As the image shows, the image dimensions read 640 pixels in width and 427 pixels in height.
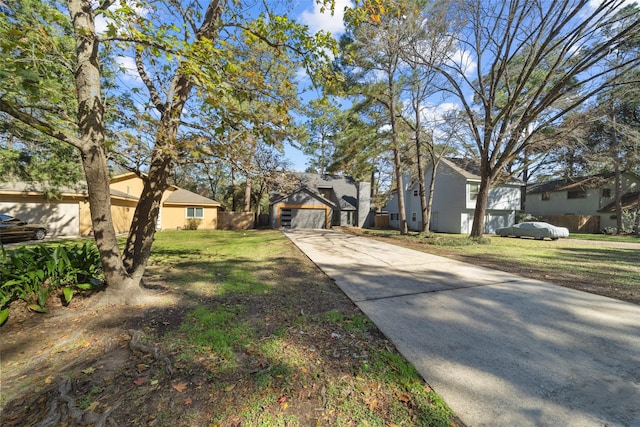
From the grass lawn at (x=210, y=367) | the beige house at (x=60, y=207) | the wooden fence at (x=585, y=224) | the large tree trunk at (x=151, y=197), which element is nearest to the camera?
the grass lawn at (x=210, y=367)

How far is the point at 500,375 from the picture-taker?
2.41 metres

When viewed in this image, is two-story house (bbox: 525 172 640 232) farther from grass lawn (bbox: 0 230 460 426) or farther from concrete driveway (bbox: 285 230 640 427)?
grass lawn (bbox: 0 230 460 426)

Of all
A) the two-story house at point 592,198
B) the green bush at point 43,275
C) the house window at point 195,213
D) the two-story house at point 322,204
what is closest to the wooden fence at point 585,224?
the two-story house at point 592,198

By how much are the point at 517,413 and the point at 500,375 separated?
487 mm

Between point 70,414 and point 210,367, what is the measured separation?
3.20 feet

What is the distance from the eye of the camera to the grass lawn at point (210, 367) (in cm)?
192

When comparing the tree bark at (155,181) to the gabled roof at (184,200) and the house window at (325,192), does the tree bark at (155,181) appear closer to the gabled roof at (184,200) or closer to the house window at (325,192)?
the gabled roof at (184,200)

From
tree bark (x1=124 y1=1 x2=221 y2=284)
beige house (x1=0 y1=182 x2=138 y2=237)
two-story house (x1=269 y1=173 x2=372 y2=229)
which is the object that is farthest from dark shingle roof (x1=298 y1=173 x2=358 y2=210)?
tree bark (x1=124 y1=1 x2=221 y2=284)

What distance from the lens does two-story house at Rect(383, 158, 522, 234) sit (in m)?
20.0

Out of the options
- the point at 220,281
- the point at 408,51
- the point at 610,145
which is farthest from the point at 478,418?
the point at 610,145

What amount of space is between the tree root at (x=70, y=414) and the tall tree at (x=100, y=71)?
234 centimetres

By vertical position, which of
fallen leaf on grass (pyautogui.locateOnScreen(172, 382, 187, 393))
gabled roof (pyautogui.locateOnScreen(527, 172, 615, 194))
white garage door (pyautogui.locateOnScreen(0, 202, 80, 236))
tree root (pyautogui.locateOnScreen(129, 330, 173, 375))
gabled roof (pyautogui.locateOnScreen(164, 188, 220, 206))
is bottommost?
fallen leaf on grass (pyautogui.locateOnScreen(172, 382, 187, 393))

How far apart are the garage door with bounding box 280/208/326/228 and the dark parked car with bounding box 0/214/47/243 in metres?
14.6

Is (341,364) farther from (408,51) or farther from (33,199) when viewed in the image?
(33,199)
